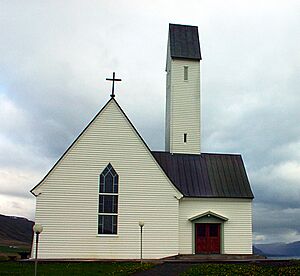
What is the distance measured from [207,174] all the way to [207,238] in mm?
4286

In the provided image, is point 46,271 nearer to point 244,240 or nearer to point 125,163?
point 125,163


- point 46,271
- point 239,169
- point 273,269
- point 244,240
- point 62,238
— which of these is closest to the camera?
point 273,269

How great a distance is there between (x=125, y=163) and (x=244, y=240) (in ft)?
Result: 30.1

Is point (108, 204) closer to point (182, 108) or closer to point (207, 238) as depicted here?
point (207, 238)

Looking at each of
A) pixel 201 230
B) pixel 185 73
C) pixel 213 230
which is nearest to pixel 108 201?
pixel 201 230

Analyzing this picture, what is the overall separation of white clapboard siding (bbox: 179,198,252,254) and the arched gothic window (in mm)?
4462

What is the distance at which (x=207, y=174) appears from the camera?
115 feet

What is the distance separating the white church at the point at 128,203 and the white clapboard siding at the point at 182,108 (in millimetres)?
2172

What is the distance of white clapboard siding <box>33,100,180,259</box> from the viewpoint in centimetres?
3016

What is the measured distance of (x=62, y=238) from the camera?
30062 mm

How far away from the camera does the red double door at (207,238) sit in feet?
108

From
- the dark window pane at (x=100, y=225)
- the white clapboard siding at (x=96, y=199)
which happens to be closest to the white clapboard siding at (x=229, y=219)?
the white clapboard siding at (x=96, y=199)

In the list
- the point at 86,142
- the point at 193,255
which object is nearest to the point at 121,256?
the point at 193,255

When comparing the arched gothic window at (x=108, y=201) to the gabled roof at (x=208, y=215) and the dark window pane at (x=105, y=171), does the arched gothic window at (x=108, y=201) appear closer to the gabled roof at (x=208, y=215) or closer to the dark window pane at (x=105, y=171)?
the dark window pane at (x=105, y=171)
